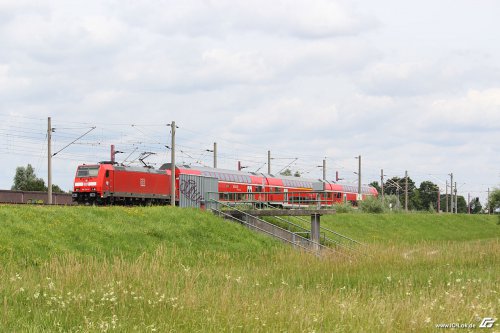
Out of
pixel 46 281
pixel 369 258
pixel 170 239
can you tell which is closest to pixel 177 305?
pixel 46 281

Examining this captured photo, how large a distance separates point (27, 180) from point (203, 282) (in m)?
88.3

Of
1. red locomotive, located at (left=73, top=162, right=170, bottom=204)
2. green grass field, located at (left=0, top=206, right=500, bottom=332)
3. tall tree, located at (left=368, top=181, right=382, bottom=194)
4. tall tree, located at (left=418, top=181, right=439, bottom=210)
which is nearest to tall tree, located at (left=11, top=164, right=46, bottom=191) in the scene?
red locomotive, located at (left=73, top=162, right=170, bottom=204)

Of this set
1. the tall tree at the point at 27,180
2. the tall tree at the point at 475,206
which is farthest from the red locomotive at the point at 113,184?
the tall tree at the point at 475,206

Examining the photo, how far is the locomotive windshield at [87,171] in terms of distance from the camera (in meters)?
51.1

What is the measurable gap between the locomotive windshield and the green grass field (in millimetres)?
16735

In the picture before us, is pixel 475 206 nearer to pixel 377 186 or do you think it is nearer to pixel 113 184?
pixel 377 186

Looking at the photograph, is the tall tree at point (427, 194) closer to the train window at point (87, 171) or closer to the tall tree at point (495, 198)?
the tall tree at point (495, 198)

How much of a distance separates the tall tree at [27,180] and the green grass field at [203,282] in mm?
65978

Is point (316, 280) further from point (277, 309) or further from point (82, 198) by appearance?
point (82, 198)

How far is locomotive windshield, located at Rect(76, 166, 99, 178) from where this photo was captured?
168 feet

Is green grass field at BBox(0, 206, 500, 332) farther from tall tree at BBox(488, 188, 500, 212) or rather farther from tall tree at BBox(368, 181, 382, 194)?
tall tree at BBox(368, 181, 382, 194)

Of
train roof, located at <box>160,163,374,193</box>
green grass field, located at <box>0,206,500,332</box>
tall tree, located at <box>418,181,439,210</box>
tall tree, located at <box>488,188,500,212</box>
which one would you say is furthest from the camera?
tall tree, located at <box>418,181,439,210</box>

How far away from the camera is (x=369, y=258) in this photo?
23375 millimetres

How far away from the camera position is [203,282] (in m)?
18.7
